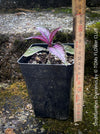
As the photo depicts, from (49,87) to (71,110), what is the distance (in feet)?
1.33

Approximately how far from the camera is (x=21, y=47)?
1.78 metres

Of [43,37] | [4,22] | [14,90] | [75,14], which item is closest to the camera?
[75,14]

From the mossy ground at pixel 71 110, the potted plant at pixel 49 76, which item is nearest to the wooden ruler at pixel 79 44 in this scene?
the potted plant at pixel 49 76

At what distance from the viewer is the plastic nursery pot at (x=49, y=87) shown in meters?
1.10

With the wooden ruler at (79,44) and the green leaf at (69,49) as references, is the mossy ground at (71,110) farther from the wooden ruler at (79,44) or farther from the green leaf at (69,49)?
the green leaf at (69,49)

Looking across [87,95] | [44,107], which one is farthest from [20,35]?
[87,95]

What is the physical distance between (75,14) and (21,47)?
1.08m

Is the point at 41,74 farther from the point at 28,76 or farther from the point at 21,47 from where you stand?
the point at 21,47

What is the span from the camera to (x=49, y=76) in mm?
1133

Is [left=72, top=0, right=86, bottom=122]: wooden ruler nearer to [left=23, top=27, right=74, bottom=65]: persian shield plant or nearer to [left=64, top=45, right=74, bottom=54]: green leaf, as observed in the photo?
[left=23, top=27, right=74, bottom=65]: persian shield plant

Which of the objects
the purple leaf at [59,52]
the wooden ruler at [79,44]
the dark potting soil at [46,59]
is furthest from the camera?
the dark potting soil at [46,59]

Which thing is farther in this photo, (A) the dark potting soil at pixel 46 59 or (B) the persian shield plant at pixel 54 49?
(A) the dark potting soil at pixel 46 59

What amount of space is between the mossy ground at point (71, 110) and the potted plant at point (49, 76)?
0.08 meters

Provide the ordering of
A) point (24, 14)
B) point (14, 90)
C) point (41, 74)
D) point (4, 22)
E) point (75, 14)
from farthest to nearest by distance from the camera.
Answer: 1. point (24, 14)
2. point (4, 22)
3. point (14, 90)
4. point (41, 74)
5. point (75, 14)
